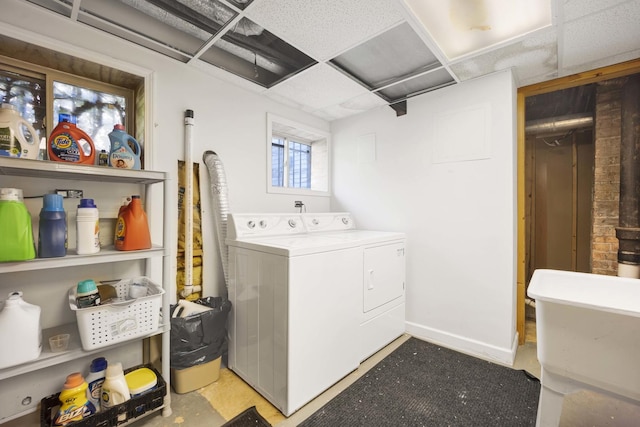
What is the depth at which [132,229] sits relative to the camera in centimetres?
144

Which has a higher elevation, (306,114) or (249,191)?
(306,114)

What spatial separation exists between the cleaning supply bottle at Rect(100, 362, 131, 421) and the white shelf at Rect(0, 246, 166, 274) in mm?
582

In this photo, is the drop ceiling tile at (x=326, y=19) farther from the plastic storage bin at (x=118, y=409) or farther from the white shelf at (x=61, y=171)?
the plastic storage bin at (x=118, y=409)

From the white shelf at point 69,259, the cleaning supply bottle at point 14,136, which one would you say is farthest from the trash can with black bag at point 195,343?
the cleaning supply bottle at point 14,136

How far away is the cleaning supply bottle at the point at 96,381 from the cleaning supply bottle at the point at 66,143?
3.57 feet

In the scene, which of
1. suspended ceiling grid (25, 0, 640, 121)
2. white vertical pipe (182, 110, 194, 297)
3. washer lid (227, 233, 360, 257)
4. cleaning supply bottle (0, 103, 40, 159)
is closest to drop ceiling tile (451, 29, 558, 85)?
suspended ceiling grid (25, 0, 640, 121)

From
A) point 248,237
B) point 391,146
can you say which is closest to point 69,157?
point 248,237

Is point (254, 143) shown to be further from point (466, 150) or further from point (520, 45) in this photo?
point (520, 45)

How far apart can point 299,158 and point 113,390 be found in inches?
104

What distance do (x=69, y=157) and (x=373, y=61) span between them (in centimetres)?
197

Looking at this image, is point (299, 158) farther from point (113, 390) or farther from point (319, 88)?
point (113, 390)

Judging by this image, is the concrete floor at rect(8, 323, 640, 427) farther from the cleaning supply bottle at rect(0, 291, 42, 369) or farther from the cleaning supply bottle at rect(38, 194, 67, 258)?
the cleaning supply bottle at rect(38, 194, 67, 258)

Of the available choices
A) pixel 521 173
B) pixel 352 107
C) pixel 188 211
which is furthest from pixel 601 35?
pixel 188 211

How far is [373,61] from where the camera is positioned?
1.96 m
